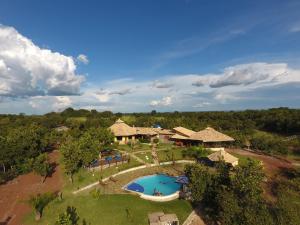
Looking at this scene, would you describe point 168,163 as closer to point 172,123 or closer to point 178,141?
point 178,141

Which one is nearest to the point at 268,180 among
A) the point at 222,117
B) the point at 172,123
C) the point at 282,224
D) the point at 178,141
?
the point at 282,224

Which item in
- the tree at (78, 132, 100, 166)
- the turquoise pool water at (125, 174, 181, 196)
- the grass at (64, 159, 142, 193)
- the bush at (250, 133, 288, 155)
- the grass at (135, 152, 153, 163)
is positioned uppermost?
the tree at (78, 132, 100, 166)

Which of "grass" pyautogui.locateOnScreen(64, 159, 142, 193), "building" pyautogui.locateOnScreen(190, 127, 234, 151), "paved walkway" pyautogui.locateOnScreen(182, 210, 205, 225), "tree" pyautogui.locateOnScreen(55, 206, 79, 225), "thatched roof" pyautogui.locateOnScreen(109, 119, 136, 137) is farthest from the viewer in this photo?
"thatched roof" pyautogui.locateOnScreen(109, 119, 136, 137)

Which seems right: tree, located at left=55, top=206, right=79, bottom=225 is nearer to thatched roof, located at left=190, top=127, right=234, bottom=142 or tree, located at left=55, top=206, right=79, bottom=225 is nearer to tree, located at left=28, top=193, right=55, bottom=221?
tree, located at left=28, top=193, right=55, bottom=221

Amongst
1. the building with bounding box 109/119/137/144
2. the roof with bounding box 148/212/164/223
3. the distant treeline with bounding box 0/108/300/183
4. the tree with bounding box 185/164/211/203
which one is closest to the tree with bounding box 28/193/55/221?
the roof with bounding box 148/212/164/223

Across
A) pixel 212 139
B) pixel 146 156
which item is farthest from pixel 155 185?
pixel 212 139

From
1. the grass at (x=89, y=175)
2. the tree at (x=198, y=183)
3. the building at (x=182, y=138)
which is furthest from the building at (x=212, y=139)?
the tree at (x=198, y=183)

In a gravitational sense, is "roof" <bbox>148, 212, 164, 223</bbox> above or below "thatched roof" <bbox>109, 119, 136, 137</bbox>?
below

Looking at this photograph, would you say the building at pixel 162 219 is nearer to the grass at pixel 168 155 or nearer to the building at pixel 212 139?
the grass at pixel 168 155
